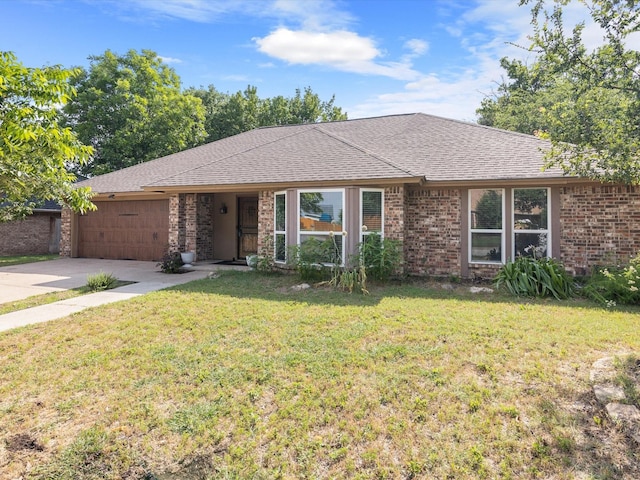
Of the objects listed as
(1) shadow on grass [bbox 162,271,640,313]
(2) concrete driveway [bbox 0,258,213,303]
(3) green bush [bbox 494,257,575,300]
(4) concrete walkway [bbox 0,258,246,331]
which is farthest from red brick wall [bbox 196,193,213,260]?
(3) green bush [bbox 494,257,575,300]

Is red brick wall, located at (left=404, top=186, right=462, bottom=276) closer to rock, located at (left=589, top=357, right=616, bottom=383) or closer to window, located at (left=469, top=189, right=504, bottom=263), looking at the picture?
window, located at (left=469, top=189, right=504, bottom=263)

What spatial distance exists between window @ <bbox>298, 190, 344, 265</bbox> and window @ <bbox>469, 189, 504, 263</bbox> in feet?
10.7

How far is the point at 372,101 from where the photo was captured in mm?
23891

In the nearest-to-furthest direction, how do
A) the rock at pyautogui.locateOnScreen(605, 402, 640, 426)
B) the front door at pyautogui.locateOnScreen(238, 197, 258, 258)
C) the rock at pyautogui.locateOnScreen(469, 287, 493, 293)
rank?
the rock at pyautogui.locateOnScreen(605, 402, 640, 426) → the rock at pyautogui.locateOnScreen(469, 287, 493, 293) → the front door at pyautogui.locateOnScreen(238, 197, 258, 258)

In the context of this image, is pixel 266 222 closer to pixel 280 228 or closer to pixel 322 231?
pixel 280 228

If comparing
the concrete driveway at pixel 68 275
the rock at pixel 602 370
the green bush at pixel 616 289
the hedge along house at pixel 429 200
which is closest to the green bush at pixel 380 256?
the hedge along house at pixel 429 200

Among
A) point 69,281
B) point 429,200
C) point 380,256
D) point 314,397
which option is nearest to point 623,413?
point 314,397

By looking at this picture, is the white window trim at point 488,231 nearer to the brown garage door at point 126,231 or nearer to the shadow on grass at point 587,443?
the shadow on grass at point 587,443

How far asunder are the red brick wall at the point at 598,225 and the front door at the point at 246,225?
29.0 feet

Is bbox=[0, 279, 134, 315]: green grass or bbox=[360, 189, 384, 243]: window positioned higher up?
bbox=[360, 189, 384, 243]: window

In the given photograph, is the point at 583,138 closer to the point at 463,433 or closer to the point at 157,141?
the point at 463,433

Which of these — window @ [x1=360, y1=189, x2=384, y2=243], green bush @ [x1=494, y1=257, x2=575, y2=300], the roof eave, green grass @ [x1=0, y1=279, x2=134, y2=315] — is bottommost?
green grass @ [x1=0, y1=279, x2=134, y2=315]

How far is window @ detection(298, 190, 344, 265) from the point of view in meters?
8.93

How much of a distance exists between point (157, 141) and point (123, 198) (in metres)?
11.0
